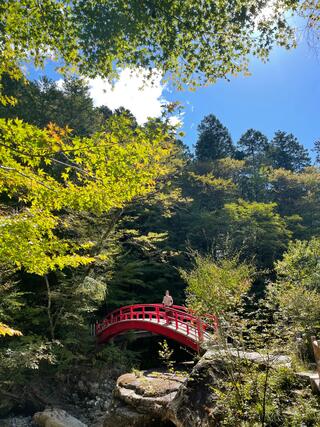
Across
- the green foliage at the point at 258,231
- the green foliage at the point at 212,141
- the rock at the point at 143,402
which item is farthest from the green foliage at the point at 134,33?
the green foliage at the point at 212,141

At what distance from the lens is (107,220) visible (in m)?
13.3

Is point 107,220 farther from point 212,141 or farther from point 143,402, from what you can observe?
point 212,141

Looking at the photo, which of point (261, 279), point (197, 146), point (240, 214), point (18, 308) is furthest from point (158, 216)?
point (197, 146)

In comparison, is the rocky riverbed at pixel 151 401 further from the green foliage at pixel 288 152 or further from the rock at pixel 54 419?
the green foliage at pixel 288 152

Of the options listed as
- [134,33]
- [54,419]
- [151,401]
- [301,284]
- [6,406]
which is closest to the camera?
[134,33]

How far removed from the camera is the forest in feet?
10.2

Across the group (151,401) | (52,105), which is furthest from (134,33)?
(52,105)

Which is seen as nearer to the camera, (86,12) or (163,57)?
(86,12)

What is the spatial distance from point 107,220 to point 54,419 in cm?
726

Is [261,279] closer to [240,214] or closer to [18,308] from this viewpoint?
[240,214]

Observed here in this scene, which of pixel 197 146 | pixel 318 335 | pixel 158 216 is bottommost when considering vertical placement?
pixel 318 335

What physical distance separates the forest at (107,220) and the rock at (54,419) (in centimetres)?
138

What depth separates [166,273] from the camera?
18172 millimetres

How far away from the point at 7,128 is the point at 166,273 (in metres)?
16.1
